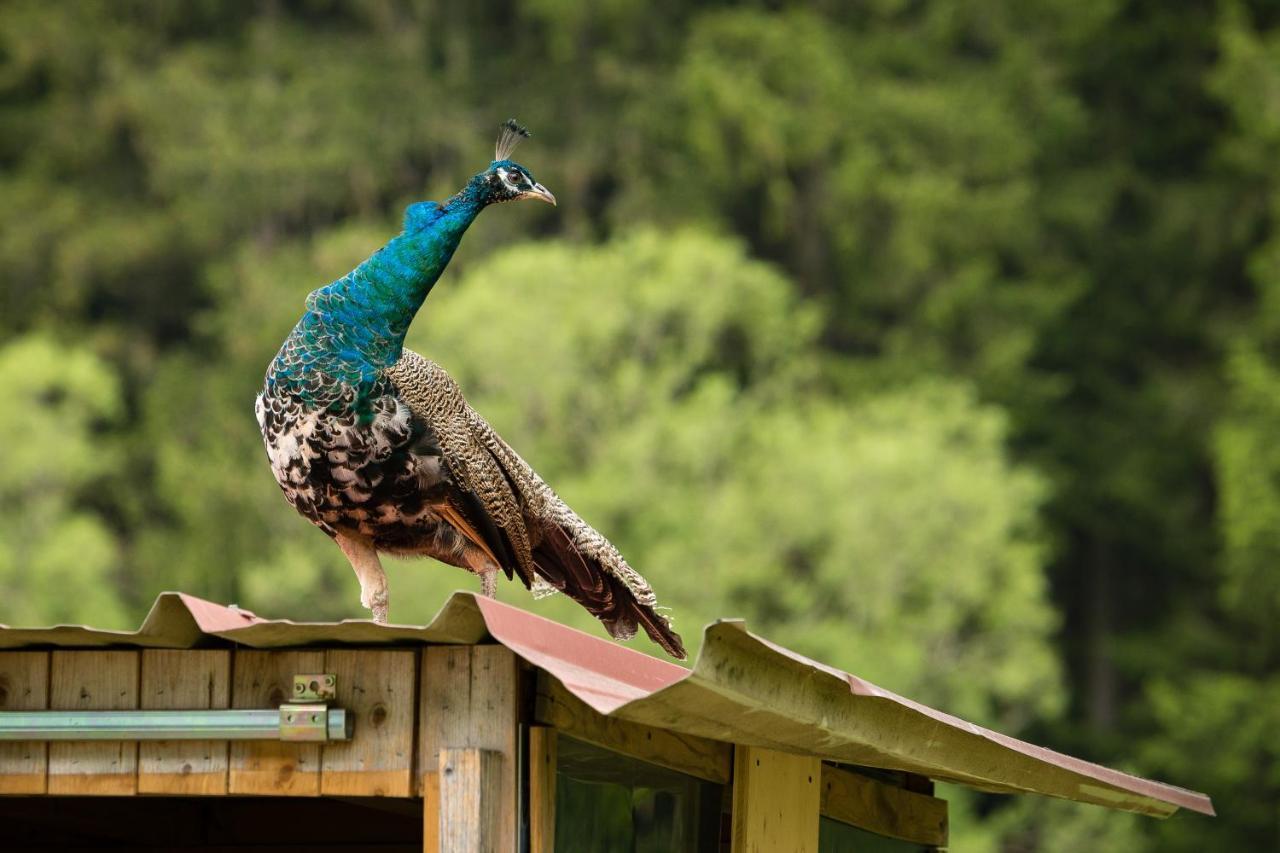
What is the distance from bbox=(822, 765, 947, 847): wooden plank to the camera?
19.9 feet

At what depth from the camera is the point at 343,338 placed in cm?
625

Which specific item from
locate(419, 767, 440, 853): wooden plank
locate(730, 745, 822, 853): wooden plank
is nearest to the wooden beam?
locate(419, 767, 440, 853): wooden plank

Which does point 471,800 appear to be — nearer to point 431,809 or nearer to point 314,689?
point 431,809

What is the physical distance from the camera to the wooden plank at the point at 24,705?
15.3 feet

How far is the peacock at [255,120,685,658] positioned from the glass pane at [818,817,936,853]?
2.11 feet

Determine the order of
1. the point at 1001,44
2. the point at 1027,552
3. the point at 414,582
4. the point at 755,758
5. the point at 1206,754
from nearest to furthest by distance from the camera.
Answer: the point at 755,758 → the point at 414,582 → the point at 1027,552 → the point at 1206,754 → the point at 1001,44

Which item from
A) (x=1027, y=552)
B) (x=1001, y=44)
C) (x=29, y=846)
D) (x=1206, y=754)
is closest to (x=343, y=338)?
(x=29, y=846)

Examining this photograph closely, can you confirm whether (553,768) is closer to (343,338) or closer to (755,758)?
(755,758)

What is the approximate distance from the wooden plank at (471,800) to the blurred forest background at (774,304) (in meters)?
20.3

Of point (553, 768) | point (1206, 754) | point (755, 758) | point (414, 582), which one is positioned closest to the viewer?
point (553, 768)

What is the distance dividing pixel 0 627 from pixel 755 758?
1669 millimetres

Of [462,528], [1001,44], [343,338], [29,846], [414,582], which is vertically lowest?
[29,846]

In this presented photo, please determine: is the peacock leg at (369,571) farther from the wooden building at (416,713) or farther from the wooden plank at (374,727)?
the wooden plank at (374,727)

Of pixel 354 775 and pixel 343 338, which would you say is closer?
pixel 354 775
